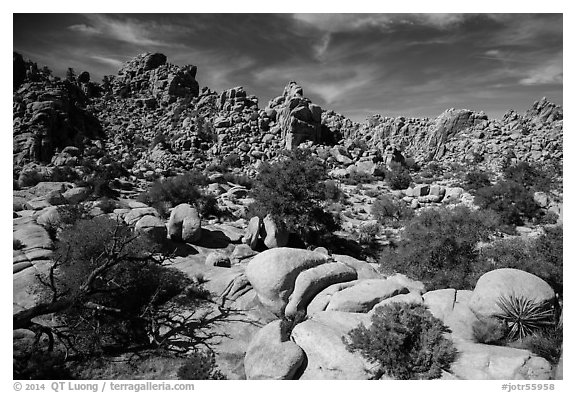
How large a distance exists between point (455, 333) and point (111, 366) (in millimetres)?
10019

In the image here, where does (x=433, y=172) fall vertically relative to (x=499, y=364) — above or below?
above

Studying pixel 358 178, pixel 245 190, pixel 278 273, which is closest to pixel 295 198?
pixel 278 273

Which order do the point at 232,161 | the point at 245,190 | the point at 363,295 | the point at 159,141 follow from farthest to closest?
the point at 159,141, the point at 232,161, the point at 245,190, the point at 363,295

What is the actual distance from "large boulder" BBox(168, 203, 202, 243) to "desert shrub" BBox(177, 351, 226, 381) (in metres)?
8.49

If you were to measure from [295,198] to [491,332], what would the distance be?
11969 millimetres

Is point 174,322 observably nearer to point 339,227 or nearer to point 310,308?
point 310,308

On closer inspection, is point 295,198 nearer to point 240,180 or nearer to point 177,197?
point 177,197

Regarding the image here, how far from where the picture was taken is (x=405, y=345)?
7.51 metres

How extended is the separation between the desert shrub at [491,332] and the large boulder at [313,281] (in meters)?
4.46

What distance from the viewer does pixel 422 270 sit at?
12102mm

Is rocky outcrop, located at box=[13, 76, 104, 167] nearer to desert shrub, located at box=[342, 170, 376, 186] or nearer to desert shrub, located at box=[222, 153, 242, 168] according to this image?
desert shrub, located at box=[222, 153, 242, 168]

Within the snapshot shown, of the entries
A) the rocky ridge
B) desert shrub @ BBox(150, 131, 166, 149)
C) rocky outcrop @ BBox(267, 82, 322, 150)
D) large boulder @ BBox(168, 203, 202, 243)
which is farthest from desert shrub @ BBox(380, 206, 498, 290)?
desert shrub @ BBox(150, 131, 166, 149)
